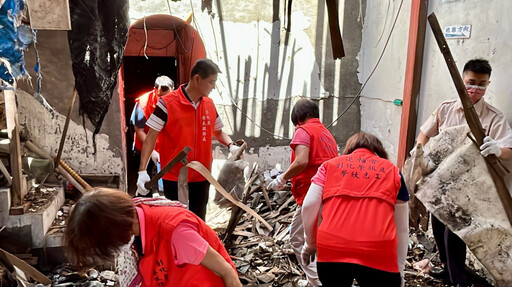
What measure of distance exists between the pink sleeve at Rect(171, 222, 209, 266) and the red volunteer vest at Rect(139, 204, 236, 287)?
39 mm

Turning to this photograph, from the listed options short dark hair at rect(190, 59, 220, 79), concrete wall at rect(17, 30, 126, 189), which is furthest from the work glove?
concrete wall at rect(17, 30, 126, 189)

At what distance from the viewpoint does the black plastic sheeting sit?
441cm

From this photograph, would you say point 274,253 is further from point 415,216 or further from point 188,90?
point 188,90

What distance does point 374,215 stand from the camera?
2617 mm

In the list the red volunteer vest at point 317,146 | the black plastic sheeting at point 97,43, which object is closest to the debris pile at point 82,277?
the black plastic sheeting at point 97,43

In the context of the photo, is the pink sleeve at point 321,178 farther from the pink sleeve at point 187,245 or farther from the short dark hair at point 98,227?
the short dark hair at point 98,227

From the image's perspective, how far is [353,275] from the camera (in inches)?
109

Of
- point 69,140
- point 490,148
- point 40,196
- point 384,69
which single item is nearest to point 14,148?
point 40,196

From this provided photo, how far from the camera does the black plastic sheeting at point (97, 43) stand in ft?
14.5

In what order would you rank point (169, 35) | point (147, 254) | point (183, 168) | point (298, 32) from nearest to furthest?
point (147, 254) → point (183, 168) → point (298, 32) → point (169, 35)

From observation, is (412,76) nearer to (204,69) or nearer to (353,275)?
(204,69)

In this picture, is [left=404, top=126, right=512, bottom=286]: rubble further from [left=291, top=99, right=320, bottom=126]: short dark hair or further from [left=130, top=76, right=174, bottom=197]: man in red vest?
[left=130, top=76, right=174, bottom=197]: man in red vest

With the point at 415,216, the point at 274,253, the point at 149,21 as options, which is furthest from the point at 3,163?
the point at 415,216

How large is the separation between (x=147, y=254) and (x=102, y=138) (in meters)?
4.56
